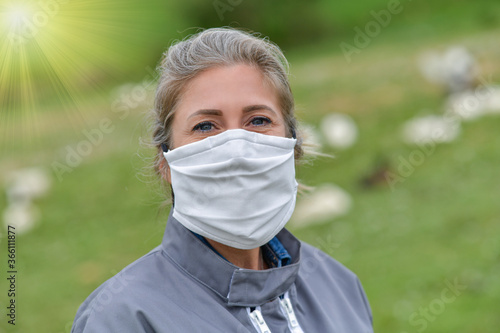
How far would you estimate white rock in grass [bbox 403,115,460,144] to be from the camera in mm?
10820

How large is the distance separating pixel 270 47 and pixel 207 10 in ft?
54.1

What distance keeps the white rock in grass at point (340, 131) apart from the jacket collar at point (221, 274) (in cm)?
932

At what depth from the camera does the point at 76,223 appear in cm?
1087

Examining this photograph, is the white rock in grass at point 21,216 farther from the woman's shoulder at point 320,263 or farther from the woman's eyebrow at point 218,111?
the woman's eyebrow at point 218,111

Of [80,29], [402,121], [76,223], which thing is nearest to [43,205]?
[76,223]

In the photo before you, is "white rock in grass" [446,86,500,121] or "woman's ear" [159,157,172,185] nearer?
"woman's ear" [159,157,172,185]

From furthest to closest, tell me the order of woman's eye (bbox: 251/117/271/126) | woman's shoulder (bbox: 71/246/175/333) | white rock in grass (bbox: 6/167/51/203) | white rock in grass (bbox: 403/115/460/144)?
1. white rock in grass (bbox: 6/167/51/203)
2. white rock in grass (bbox: 403/115/460/144)
3. woman's eye (bbox: 251/117/271/126)
4. woman's shoulder (bbox: 71/246/175/333)

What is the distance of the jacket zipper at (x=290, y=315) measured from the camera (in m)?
2.31

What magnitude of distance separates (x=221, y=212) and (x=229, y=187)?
96mm

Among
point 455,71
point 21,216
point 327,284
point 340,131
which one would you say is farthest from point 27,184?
point 327,284

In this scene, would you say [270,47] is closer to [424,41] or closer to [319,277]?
[319,277]

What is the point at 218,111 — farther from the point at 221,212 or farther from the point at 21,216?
the point at 21,216

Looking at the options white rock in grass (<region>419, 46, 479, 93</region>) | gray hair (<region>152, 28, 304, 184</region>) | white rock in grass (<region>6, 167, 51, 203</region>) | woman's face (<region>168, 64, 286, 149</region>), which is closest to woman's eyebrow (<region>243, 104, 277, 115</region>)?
woman's face (<region>168, 64, 286, 149</region>)

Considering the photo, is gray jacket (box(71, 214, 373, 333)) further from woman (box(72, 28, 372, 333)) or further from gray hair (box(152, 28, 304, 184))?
gray hair (box(152, 28, 304, 184))
